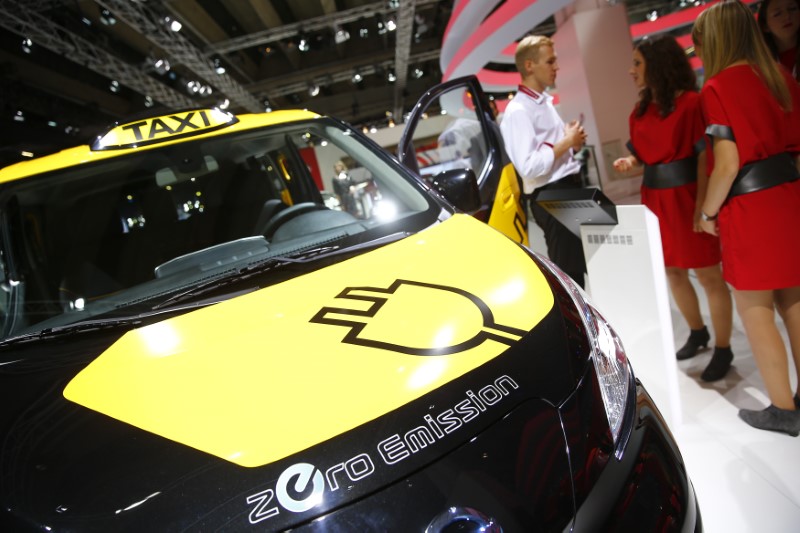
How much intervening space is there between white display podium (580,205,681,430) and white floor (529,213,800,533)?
0.18 m

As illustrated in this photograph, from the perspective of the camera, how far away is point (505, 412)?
3.20 feet

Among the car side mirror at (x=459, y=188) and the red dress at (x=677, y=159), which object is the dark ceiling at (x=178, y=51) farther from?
the red dress at (x=677, y=159)

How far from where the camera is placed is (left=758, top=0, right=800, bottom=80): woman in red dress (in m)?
2.53

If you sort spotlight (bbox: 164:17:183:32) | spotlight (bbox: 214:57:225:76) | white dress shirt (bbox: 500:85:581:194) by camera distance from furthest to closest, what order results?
spotlight (bbox: 214:57:225:76), spotlight (bbox: 164:17:183:32), white dress shirt (bbox: 500:85:581:194)

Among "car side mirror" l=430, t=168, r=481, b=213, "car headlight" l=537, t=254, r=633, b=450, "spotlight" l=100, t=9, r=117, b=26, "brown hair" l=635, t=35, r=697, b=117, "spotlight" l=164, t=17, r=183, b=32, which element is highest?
"spotlight" l=100, t=9, r=117, b=26

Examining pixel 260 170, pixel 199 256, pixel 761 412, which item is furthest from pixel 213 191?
pixel 761 412


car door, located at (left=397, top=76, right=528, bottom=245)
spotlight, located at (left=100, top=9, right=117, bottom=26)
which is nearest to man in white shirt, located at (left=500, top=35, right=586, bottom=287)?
car door, located at (left=397, top=76, right=528, bottom=245)

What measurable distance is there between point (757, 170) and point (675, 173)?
2.02 feet

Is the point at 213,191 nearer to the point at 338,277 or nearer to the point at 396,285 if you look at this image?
the point at 338,277

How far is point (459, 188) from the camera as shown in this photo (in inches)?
81.2

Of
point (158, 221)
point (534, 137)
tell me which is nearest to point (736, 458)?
point (534, 137)

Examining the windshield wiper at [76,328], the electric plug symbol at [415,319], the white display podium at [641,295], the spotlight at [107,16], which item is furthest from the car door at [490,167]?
the spotlight at [107,16]

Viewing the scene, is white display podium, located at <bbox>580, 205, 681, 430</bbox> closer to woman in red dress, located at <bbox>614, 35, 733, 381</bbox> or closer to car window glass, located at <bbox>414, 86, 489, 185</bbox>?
woman in red dress, located at <bbox>614, 35, 733, 381</bbox>

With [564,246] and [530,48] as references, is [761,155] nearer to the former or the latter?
[564,246]
